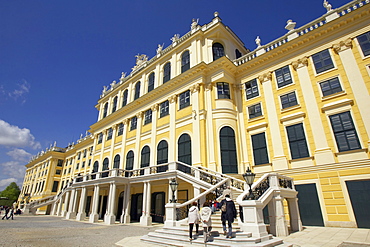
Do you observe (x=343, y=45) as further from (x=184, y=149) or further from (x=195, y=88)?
(x=184, y=149)

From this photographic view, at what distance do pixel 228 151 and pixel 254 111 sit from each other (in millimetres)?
4220

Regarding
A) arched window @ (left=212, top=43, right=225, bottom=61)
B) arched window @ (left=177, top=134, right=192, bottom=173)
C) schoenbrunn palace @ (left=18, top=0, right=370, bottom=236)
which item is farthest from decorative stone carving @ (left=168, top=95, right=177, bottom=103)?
arched window @ (left=212, top=43, right=225, bottom=61)

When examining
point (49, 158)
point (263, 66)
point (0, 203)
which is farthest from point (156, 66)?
point (0, 203)

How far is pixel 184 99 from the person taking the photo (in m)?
21.0

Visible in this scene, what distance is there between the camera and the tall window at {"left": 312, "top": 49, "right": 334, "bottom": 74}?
588 inches

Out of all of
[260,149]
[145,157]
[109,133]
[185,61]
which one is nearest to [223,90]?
[185,61]

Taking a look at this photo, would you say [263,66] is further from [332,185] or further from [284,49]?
[332,185]

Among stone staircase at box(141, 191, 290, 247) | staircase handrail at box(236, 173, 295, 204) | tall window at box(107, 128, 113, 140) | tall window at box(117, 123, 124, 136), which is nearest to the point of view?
stone staircase at box(141, 191, 290, 247)

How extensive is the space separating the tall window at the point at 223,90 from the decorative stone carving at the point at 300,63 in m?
5.66

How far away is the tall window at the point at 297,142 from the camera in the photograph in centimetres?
1459

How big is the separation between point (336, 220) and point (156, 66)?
22170 millimetres

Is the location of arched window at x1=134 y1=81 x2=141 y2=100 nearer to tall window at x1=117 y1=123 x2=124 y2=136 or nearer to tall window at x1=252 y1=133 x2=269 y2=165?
tall window at x1=117 y1=123 x2=124 y2=136

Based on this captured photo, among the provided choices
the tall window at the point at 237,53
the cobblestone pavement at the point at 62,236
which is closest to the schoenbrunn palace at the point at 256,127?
the tall window at the point at 237,53

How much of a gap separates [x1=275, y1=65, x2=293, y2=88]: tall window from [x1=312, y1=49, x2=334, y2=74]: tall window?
1.92 metres
